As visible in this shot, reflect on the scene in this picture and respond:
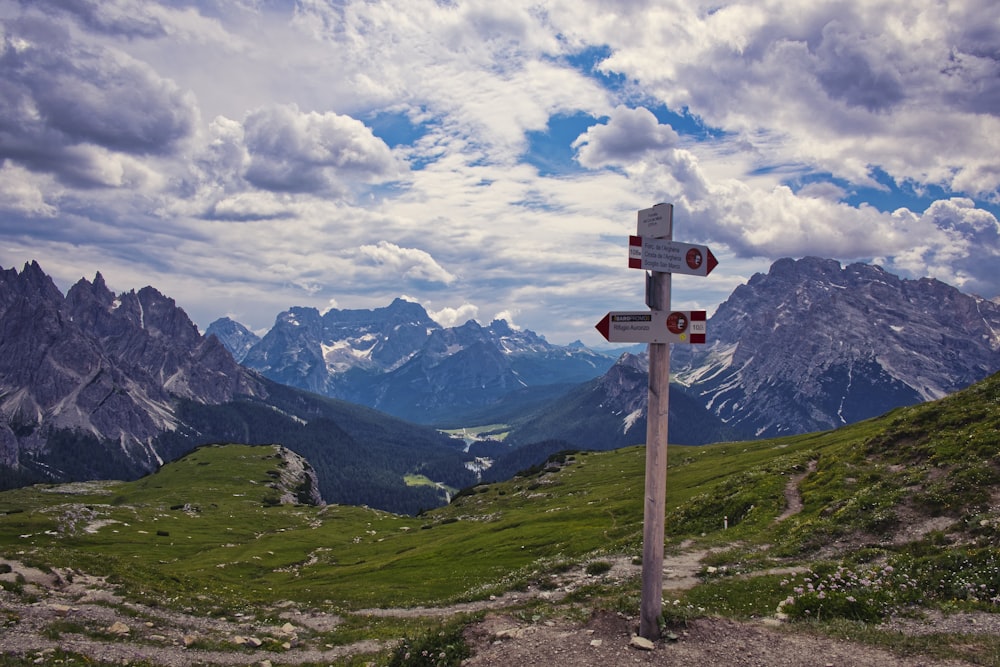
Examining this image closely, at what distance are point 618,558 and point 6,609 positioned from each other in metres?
35.0

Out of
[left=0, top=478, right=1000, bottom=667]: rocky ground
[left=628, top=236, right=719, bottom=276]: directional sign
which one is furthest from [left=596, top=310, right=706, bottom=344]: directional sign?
[left=0, top=478, right=1000, bottom=667]: rocky ground

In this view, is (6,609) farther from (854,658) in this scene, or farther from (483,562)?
(483,562)

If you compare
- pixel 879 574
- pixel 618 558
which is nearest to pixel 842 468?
pixel 618 558

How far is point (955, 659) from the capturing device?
15797 millimetres

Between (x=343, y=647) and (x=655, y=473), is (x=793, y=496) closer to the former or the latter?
(x=343, y=647)

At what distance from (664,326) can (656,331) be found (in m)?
0.27

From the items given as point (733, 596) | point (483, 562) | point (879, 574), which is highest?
point (879, 574)

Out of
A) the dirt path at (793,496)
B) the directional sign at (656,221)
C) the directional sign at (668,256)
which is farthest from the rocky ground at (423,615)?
the directional sign at (656,221)

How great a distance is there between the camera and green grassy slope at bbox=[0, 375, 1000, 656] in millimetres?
25703

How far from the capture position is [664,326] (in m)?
16.3

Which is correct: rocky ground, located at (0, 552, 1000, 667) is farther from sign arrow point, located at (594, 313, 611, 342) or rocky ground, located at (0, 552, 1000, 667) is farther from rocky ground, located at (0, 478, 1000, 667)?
sign arrow point, located at (594, 313, 611, 342)

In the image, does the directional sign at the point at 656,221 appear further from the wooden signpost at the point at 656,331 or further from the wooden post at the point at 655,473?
the wooden post at the point at 655,473

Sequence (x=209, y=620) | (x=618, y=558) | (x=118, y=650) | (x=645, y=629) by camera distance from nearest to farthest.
Result: (x=645, y=629)
(x=118, y=650)
(x=209, y=620)
(x=618, y=558)

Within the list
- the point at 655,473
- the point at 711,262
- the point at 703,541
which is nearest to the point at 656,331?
the point at 711,262
